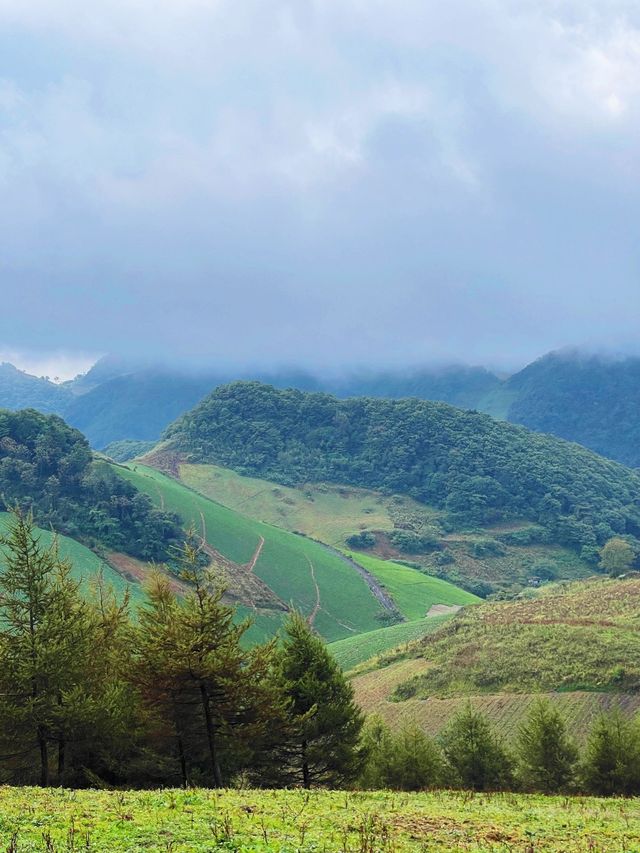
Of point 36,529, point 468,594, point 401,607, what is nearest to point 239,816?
point 36,529

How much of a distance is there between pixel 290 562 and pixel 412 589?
27192 millimetres

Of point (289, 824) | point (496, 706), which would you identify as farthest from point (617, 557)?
point (289, 824)

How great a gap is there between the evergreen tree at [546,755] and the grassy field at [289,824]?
1630 centimetres

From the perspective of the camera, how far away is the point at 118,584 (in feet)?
348

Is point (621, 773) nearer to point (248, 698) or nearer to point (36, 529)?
point (248, 698)

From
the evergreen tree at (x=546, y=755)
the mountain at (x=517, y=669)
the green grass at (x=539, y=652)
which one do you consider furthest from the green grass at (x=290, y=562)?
the evergreen tree at (x=546, y=755)

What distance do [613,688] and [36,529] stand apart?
92088 millimetres

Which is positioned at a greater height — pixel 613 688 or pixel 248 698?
pixel 248 698

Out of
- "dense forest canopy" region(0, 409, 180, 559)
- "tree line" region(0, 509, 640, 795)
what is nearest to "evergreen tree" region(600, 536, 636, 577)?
"dense forest canopy" region(0, 409, 180, 559)

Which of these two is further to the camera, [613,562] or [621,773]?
[613,562]

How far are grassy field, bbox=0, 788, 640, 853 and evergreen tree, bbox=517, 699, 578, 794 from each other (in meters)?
Answer: 16.3

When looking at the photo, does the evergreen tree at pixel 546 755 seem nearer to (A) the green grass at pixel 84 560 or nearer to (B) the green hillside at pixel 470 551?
(A) the green grass at pixel 84 560

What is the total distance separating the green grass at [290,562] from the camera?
124500 mm

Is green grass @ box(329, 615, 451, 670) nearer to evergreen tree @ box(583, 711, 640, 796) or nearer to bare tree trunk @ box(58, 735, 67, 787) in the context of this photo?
evergreen tree @ box(583, 711, 640, 796)
